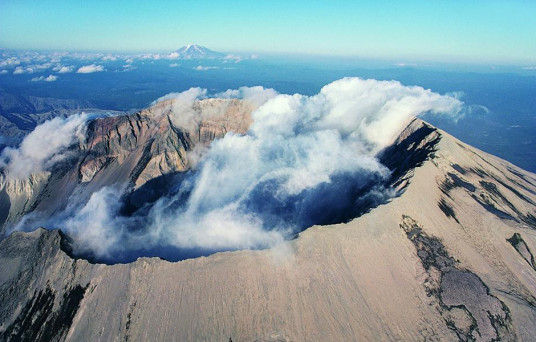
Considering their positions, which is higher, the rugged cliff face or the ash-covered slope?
the ash-covered slope

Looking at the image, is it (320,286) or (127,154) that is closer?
(320,286)

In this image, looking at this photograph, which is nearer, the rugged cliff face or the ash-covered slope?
the ash-covered slope

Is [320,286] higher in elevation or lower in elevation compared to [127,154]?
higher

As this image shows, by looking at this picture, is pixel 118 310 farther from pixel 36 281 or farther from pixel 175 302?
pixel 36 281

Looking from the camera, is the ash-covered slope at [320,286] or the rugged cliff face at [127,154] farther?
the rugged cliff face at [127,154]

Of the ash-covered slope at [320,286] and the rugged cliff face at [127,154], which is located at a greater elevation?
the ash-covered slope at [320,286]
